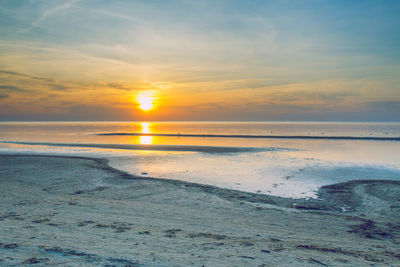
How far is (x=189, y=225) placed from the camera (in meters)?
11.3

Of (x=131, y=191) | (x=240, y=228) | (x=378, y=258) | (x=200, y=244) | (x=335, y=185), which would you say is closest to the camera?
(x=378, y=258)

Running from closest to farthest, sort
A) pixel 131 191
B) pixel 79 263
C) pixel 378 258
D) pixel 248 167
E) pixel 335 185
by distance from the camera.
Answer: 1. pixel 79 263
2. pixel 378 258
3. pixel 131 191
4. pixel 335 185
5. pixel 248 167

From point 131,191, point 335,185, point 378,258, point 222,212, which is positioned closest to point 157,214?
point 222,212

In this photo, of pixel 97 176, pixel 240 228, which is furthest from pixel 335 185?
pixel 97 176

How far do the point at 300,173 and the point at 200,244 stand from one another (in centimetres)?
1901

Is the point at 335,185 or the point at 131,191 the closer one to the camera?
the point at 131,191

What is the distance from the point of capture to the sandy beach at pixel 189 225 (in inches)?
312

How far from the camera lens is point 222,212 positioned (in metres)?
13.7

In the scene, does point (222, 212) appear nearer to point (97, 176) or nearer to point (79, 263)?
point (79, 263)

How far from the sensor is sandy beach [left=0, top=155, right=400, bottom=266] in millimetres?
7922

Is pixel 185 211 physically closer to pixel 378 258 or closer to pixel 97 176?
pixel 378 258

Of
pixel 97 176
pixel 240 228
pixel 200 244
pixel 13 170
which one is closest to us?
pixel 200 244

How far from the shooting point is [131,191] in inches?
709

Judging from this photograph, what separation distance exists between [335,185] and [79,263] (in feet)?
60.9
